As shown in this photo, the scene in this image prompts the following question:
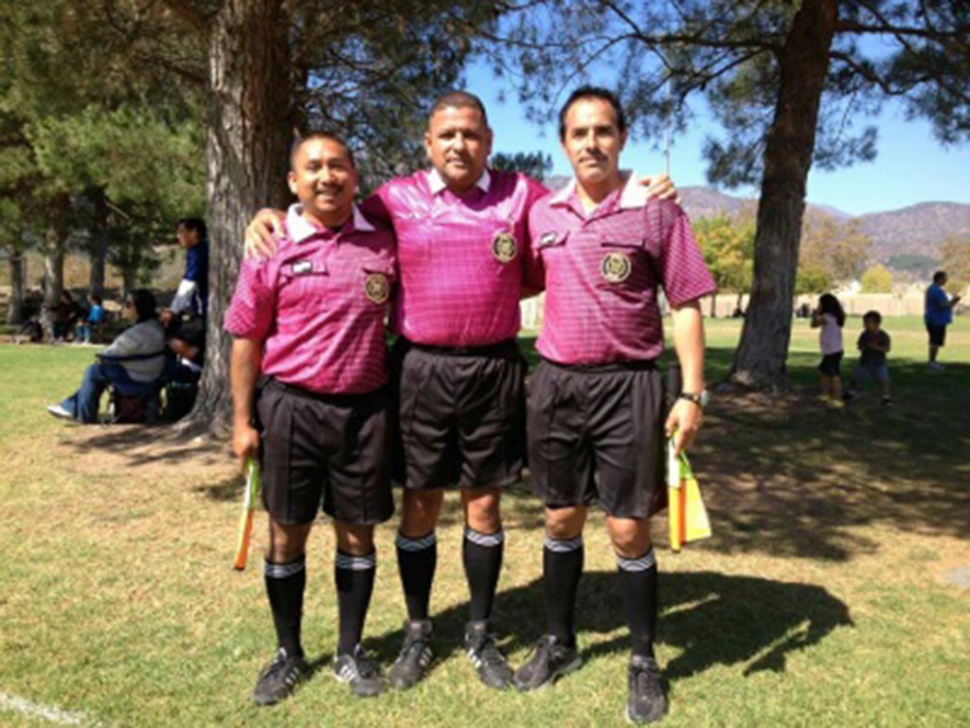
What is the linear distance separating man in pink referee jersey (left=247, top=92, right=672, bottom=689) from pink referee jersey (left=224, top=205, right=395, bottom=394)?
0.13 m

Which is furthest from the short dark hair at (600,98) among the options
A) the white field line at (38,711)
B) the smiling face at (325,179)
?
the white field line at (38,711)

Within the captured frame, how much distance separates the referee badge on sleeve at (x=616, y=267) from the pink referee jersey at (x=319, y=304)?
0.74 meters

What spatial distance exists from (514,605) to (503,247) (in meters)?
1.66

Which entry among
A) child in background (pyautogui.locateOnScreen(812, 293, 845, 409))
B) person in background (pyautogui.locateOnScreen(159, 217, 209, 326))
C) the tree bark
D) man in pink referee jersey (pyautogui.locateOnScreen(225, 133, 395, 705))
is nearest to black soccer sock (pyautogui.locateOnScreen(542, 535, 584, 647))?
man in pink referee jersey (pyautogui.locateOnScreen(225, 133, 395, 705))

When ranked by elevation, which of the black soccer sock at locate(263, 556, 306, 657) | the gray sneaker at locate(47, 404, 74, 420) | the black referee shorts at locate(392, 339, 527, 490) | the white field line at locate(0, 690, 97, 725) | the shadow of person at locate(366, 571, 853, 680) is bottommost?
the white field line at locate(0, 690, 97, 725)

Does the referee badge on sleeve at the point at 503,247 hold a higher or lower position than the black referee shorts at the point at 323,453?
higher

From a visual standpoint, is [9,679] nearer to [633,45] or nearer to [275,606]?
[275,606]

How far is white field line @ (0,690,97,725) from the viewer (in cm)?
276

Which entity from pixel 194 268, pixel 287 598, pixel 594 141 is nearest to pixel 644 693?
pixel 287 598

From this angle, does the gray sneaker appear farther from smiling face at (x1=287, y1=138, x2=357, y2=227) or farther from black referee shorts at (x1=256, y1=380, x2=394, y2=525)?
smiling face at (x1=287, y1=138, x2=357, y2=227)

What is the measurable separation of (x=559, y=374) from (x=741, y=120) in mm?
10502

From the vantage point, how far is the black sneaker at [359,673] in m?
2.95

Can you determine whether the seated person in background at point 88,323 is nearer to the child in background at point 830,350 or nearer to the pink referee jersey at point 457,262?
the child in background at point 830,350

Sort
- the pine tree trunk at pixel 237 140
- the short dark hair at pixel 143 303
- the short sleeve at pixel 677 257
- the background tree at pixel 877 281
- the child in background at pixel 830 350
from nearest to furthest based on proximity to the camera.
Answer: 1. the short sleeve at pixel 677 257
2. the pine tree trunk at pixel 237 140
3. the short dark hair at pixel 143 303
4. the child in background at pixel 830 350
5. the background tree at pixel 877 281
